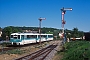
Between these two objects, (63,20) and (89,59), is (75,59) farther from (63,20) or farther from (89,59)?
(63,20)

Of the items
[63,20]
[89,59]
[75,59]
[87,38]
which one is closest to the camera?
[89,59]

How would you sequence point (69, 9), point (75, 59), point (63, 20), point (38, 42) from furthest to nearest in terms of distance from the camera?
point (38, 42) < point (69, 9) < point (63, 20) < point (75, 59)

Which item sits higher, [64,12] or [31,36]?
[64,12]

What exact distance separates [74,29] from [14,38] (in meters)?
46.2

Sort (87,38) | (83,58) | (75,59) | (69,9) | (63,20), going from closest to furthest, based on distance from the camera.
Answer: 1. (83,58)
2. (75,59)
3. (63,20)
4. (69,9)
5. (87,38)

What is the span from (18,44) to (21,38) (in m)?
1.56

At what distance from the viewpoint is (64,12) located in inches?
1871

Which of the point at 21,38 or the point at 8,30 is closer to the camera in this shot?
the point at 21,38

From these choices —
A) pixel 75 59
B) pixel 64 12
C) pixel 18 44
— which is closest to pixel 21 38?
pixel 18 44

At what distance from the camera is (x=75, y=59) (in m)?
17.1

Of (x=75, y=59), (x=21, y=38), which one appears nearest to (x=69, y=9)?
(x=21, y=38)

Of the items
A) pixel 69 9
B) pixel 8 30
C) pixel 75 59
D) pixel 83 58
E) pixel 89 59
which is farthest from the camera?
pixel 8 30

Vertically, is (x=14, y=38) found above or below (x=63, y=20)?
below

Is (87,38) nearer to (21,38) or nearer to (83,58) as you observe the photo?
(21,38)
